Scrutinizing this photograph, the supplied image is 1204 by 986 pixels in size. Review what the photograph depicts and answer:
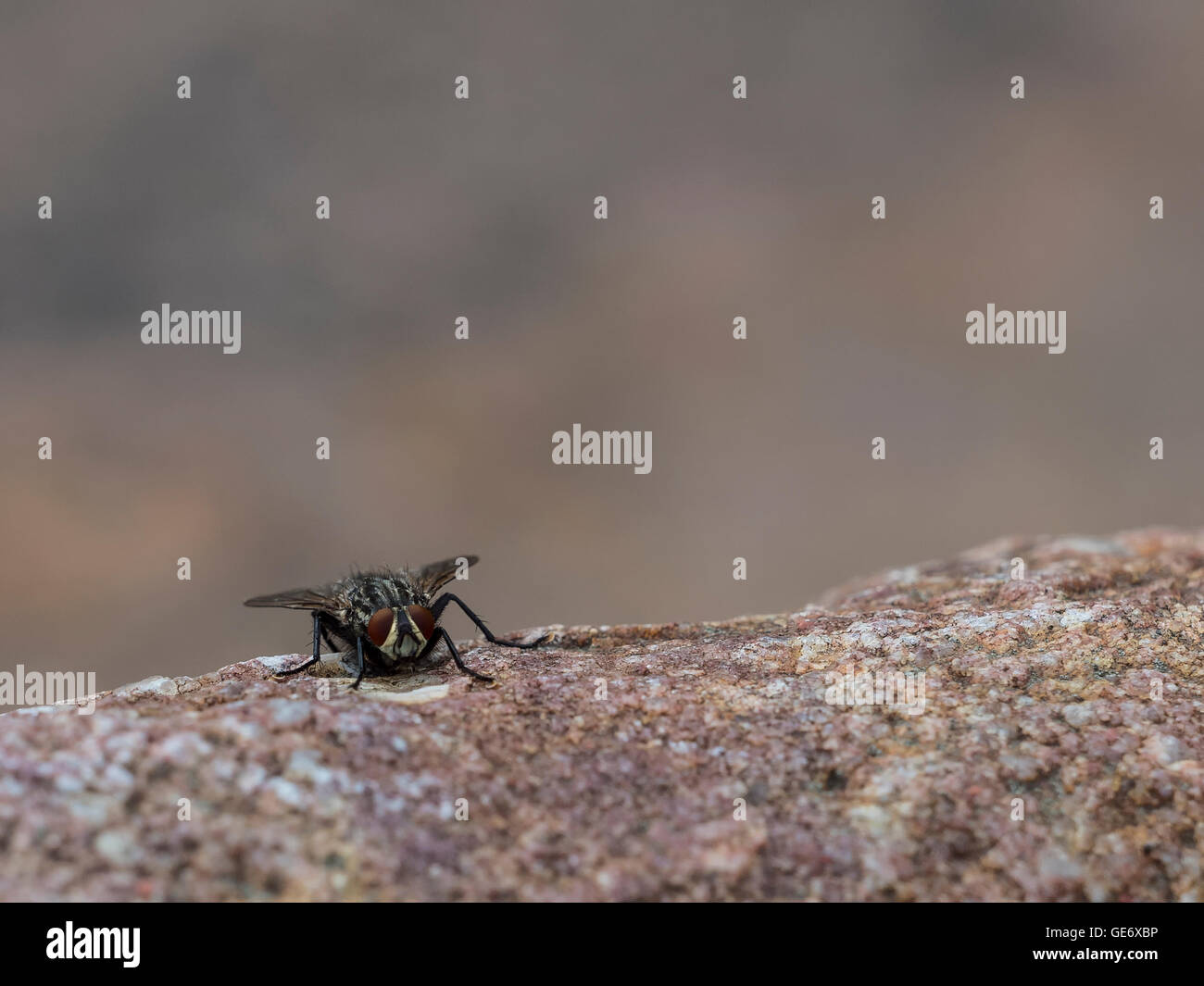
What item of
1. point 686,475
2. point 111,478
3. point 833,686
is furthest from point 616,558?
point 833,686

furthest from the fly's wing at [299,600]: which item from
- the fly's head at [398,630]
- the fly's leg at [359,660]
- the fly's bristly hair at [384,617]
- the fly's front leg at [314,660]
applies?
the fly's head at [398,630]

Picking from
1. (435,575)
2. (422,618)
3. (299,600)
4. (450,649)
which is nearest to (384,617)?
(422,618)

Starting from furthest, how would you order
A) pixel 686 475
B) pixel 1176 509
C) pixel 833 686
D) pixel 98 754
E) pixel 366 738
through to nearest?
pixel 686 475 → pixel 1176 509 → pixel 833 686 → pixel 366 738 → pixel 98 754

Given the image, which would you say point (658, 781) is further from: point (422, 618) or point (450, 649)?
point (422, 618)

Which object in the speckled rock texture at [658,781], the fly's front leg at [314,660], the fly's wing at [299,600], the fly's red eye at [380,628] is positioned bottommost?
the speckled rock texture at [658,781]

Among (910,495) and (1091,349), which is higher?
(1091,349)

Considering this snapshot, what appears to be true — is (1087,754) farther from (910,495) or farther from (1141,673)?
(910,495)

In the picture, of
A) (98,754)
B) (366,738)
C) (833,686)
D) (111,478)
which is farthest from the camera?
(111,478)

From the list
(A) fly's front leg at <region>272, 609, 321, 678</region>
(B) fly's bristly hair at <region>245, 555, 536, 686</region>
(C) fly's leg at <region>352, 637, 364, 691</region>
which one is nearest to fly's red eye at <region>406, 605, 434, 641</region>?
(B) fly's bristly hair at <region>245, 555, 536, 686</region>

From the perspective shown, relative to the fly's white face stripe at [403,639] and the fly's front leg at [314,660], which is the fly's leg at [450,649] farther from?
the fly's front leg at [314,660]
